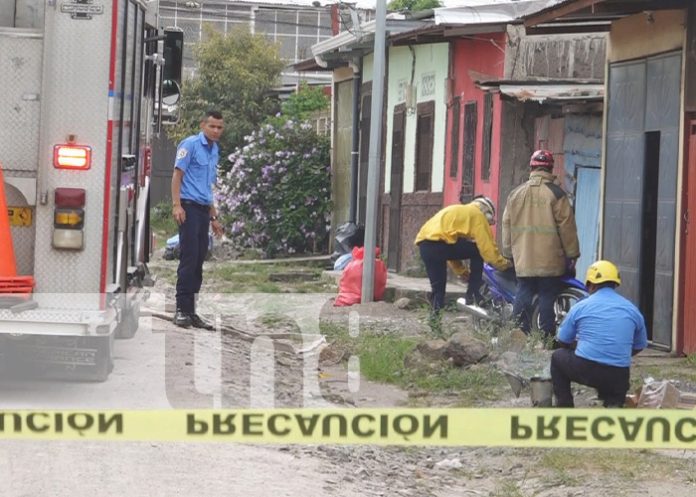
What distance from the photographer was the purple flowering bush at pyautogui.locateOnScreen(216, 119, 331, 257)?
2677 cm

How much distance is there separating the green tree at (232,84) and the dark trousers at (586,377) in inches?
1081

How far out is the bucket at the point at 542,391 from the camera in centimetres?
973

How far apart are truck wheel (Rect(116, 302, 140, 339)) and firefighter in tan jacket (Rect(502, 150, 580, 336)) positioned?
3.06 metres

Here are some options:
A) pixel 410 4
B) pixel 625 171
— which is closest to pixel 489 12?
pixel 625 171

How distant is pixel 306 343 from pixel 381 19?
5319 millimetres

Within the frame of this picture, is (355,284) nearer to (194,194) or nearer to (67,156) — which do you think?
(194,194)

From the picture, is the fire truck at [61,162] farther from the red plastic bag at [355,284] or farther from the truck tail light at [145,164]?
the red plastic bag at [355,284]

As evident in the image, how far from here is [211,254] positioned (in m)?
26.3

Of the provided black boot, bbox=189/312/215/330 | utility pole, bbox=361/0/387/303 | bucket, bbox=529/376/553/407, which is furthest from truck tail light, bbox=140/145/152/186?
utility pole, bbox=361/0/387/303

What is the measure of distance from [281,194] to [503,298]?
13591 mm

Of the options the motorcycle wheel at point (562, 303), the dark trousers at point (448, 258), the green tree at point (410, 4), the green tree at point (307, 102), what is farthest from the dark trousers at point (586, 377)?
the green tree at point (410, 4)

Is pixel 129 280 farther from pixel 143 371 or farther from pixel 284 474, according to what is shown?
pixel 284 474

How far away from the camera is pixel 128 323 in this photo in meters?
11.8

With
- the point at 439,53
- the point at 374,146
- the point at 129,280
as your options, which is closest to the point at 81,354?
the point at 129,280
